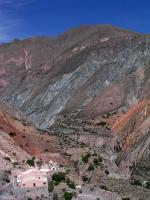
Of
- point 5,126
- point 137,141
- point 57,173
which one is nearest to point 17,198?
point 57,173

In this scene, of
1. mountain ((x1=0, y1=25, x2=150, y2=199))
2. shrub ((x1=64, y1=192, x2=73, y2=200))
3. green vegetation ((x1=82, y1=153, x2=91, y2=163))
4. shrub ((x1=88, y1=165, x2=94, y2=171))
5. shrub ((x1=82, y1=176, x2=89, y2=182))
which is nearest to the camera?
shrub ((x1=64, y1=192, x2=73, y2=200))

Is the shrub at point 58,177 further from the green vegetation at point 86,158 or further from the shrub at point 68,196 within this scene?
the green vegetation at point 86,158

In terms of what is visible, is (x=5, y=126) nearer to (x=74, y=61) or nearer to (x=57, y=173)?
(x=57, y=173)

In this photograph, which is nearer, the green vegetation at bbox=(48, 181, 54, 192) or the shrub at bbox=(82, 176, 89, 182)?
the green vegetation at bbox=(48, 181, 54, 192)

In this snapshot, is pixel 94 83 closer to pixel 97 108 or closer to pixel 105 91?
pixel 105 91

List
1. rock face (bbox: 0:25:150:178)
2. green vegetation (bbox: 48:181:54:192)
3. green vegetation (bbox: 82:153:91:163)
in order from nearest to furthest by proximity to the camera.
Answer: green vegetation (bbox: 48:181:54:192), green vegetation (bbox: 82:153:91:163), rock face (bbox: 0:25:150:178)

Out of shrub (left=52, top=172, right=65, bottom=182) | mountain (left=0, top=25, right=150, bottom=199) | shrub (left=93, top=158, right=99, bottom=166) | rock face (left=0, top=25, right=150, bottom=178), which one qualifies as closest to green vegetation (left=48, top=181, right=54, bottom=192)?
shrub (left=52, top=172, right=65, bottom=182)

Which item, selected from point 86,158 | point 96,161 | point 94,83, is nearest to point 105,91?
point 94,83

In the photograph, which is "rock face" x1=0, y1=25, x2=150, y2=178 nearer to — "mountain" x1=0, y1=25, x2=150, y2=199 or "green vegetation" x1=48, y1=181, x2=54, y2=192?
"mountain" x1=0, y1=25, x2=150, y2=199
